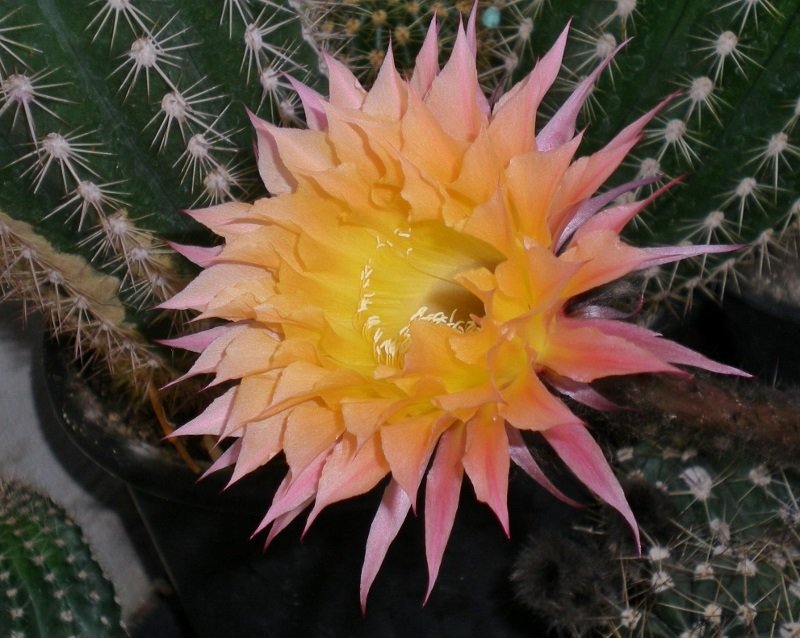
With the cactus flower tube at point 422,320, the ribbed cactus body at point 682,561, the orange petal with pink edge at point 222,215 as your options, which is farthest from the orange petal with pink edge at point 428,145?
the ribbed cactus body at point 682,561

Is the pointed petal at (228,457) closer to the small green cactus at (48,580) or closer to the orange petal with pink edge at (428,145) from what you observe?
the orange petal with pink edge at (428,145)

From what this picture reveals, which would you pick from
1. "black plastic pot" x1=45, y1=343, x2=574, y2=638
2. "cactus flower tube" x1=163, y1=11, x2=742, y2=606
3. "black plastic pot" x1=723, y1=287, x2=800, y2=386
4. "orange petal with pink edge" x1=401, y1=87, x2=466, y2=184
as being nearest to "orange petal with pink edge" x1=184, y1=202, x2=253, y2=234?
"cactus flower tube" x1=163, y1=11, x2=742, y2=606

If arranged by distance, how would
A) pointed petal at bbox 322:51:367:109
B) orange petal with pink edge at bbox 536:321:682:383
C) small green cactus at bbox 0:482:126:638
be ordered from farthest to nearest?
1. small green cactus at bbox 0:482:126:638
2. pointed petal at bbox 322:51:367:109
3. orange petal with pink edge at bbox 536:321:682:383

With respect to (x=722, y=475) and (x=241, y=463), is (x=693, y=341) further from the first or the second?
(x=241, y=463)

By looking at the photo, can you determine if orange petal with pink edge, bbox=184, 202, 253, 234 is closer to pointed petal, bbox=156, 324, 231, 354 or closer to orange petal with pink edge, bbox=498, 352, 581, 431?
pointed petal, bbox=156, 324, 231, 354

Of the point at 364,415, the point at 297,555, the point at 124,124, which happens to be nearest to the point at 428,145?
the point at 364,415

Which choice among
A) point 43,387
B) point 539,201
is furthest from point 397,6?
point 43,387
